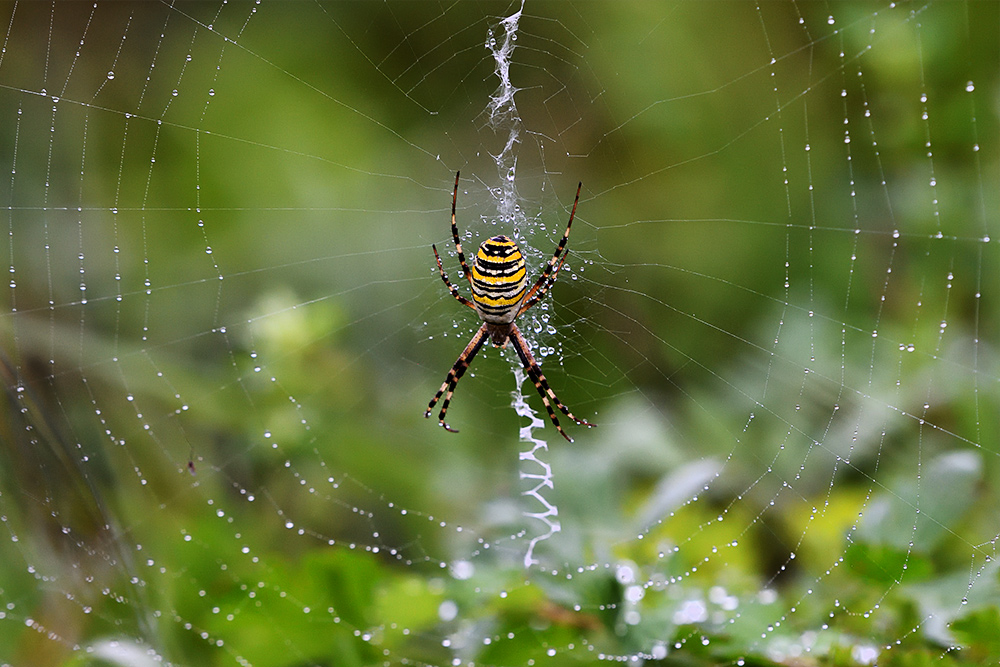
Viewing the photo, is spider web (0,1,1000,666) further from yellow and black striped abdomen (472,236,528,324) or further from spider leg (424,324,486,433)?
yellow and black striped abdomen (472,236,528,324)

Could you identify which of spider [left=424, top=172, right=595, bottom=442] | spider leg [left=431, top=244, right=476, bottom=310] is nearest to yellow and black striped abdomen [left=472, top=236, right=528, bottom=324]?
spider [left=424, top=172, right=595, bottom=442]

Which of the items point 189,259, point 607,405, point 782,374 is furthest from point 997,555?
point 189,259

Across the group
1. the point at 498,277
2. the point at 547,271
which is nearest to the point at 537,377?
the point at 547,271

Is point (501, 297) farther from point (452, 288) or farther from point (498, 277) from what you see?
point (452, 288)

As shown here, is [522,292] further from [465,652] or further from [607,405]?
[465,652]

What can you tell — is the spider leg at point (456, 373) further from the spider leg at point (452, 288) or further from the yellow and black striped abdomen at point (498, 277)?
the yellow and black striped abdomen at point (498, 277)

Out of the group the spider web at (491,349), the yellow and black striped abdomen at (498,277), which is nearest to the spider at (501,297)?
the yellow and black striped abdomen at (498,277)
